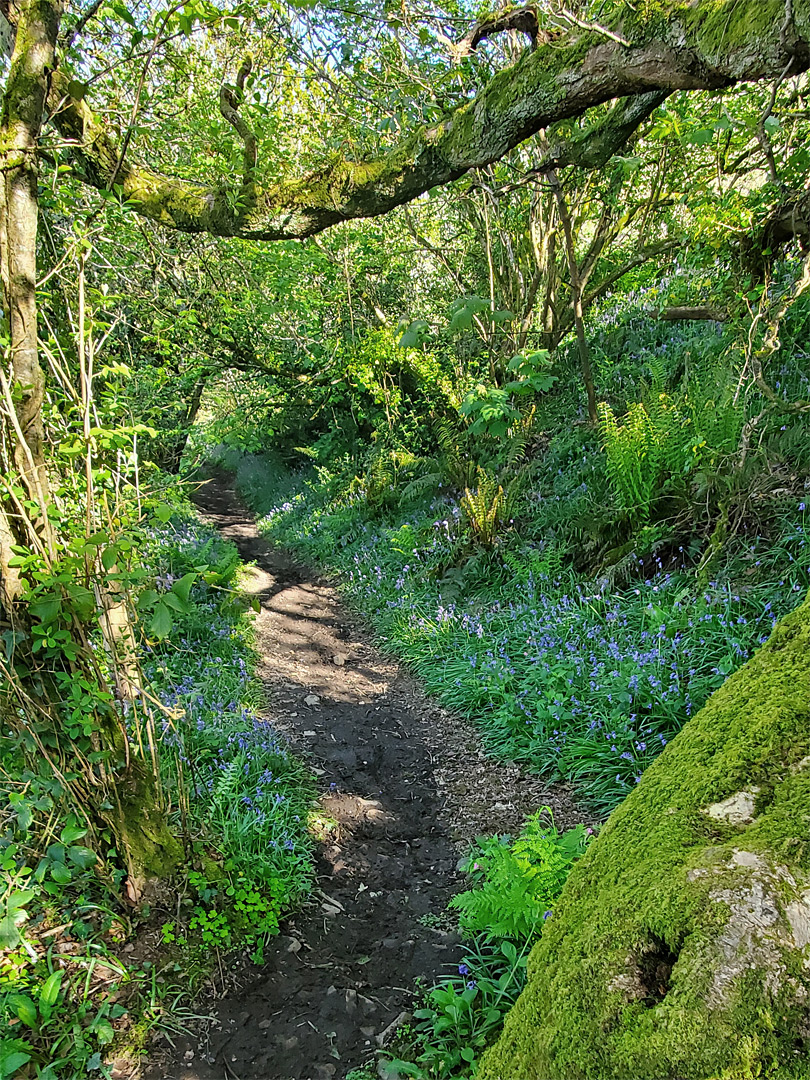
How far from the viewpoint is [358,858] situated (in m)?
3.35

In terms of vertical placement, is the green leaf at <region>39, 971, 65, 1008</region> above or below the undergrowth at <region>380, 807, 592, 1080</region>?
above

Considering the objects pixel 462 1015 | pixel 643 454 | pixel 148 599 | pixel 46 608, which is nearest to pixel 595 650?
pixel 643 454

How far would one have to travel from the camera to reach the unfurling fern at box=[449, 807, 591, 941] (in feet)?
8.11

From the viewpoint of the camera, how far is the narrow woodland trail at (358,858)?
234 centimetres

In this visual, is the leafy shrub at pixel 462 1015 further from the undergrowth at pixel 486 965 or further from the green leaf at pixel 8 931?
the green leaf at pixel 8 931

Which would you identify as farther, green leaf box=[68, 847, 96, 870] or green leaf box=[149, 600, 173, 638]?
green leaf box=[68, 847, 96, 870]

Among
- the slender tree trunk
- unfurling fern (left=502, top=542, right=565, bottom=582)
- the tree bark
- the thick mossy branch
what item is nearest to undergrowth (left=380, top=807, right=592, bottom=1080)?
the tree bark

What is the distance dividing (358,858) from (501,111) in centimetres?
434

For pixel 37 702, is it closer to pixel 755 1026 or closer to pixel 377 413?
pixel 755 1026

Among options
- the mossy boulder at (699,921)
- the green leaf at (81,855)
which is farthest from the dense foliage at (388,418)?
the mossy boulder at (699,921)

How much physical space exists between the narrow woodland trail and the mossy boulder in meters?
1.62

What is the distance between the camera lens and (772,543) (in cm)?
432

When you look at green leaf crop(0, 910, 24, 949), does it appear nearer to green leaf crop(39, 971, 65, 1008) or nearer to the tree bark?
green leaf crop(39, 971, 65, 1008)

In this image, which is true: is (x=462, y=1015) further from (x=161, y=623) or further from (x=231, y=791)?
(x=161, y=623)
